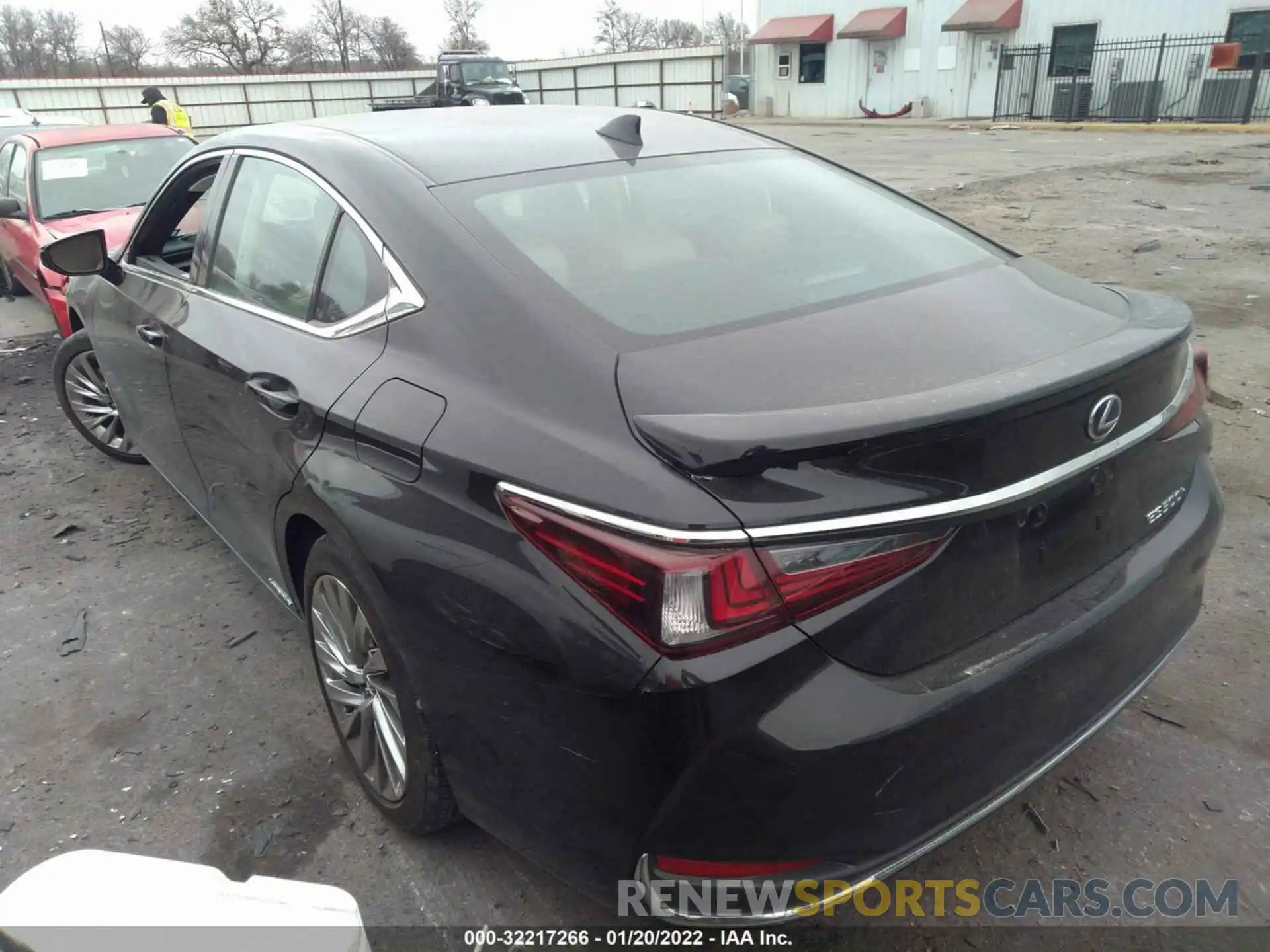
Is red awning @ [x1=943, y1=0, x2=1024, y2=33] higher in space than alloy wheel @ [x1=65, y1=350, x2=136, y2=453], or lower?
higher

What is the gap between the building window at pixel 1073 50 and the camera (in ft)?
88.1

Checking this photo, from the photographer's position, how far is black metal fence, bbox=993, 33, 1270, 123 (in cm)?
2383

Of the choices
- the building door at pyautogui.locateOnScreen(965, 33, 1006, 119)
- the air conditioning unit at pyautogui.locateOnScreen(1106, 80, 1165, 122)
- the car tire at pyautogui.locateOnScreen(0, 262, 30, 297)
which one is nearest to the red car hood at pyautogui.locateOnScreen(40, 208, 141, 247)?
the car tire at pyautogui.locateOnScreen(0, 262, 30, 297)

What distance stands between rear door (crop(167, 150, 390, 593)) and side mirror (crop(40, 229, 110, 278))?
0.96m

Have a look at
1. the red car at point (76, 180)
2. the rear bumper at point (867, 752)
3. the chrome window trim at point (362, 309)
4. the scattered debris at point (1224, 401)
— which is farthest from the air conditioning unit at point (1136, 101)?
the rear bumper at point (867, 752)

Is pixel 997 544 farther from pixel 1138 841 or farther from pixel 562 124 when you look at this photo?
pixel 562 124

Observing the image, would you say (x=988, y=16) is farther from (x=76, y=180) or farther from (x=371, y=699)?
(x=371, y=699)

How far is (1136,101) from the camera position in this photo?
2562 centimetres

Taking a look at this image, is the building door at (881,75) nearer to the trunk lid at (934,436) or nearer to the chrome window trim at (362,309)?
the chrome window trim at (362,309)

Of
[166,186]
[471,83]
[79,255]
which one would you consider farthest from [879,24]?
[79,255]

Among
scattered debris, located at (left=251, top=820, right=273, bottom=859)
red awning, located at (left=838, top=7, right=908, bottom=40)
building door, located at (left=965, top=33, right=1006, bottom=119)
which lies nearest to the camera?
scattered debris, located at (left=251, top=820, right=273, bottom=859)

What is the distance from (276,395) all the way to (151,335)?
1.27 m

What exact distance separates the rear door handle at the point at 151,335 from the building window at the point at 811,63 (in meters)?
35.0

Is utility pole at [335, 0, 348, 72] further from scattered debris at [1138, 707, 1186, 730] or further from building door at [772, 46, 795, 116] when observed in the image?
scattered debris at [1138, 707, 1186, 730]
